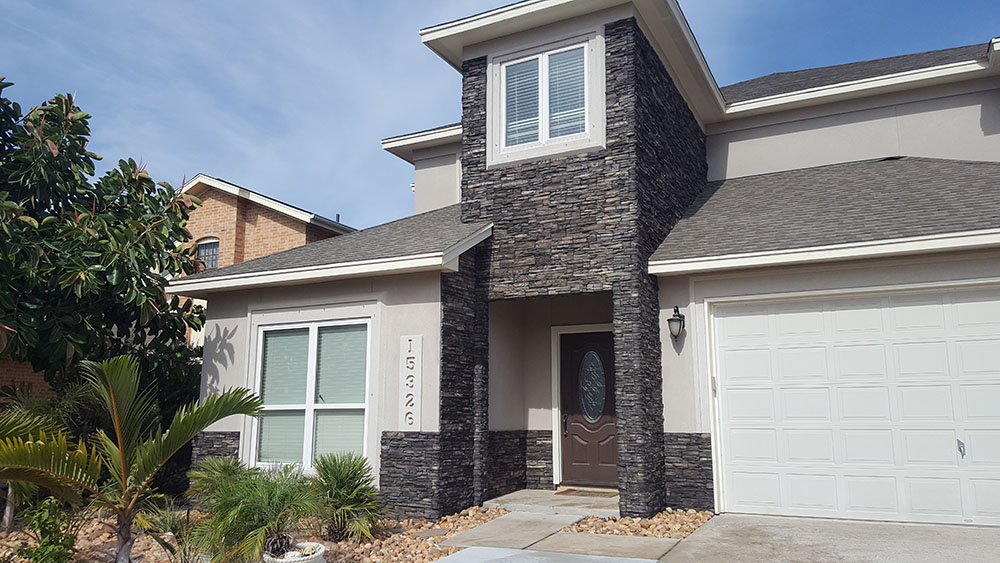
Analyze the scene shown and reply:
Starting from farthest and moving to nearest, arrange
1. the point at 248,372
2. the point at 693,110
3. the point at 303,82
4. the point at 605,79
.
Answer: the point at 303,82 → the point at 693,110 → the point at 248,372 → the point at 605,79

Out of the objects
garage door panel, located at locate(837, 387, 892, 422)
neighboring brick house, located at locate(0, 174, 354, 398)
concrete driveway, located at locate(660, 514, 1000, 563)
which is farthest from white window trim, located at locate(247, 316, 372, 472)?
neighboring brick house, located at locate(0, 174, 354, 398)

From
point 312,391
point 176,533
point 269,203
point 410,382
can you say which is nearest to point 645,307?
point 410,382

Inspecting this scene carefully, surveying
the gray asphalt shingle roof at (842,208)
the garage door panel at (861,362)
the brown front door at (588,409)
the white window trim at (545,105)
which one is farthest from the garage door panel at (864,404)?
the white window trim at (545,105)

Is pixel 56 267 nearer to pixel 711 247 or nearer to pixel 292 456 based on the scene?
pixel 292 456

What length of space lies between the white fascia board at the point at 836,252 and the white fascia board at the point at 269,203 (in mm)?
10312

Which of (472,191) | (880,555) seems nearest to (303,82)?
(472,191)

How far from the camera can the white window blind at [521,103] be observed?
9359 mm

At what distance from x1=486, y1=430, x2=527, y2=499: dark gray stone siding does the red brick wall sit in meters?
7.15

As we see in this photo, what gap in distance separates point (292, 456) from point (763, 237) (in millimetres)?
6359

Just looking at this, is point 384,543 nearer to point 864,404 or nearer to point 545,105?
point 864,404

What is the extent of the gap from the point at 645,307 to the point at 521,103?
319cm

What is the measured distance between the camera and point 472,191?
9.65m

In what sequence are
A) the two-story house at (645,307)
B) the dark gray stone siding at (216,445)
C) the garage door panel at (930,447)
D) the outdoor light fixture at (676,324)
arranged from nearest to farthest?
the garage door panel at (930,447) < the two-story house at (645,307) < the outdoor light fixture at (676,324) < the dark gray stone siding at (216,445)

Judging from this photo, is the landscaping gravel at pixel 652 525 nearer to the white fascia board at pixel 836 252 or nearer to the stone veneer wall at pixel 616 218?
the stone veneer wall at pixel 616 218
